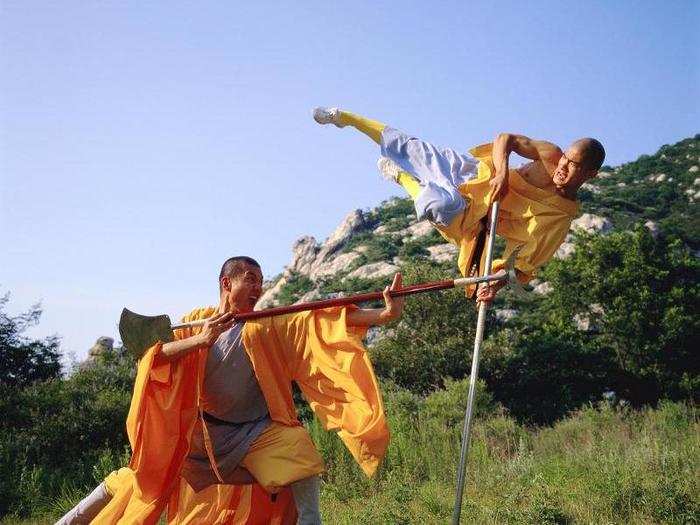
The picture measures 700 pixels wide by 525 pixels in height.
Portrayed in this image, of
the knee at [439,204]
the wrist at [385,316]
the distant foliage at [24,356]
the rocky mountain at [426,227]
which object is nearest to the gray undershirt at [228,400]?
the wrist at [385,316]

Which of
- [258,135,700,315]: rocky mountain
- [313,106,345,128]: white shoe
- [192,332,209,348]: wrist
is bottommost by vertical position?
[192,332,209,348]: wrist

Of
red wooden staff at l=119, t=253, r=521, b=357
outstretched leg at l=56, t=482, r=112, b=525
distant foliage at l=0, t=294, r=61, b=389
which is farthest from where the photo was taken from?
distant foliage at l=0, t=294, r=61, b=389

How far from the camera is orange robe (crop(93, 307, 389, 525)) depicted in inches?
184

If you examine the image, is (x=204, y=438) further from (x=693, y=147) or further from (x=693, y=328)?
(x=693, y=147)

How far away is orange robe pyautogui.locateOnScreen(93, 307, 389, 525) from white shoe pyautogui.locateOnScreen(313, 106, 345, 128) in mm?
1841

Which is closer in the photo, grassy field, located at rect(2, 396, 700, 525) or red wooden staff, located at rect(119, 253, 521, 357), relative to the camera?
red wooden staff, located at rect(119, 253, 521, 357)

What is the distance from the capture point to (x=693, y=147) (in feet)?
236

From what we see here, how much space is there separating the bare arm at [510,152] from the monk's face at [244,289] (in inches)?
69.2

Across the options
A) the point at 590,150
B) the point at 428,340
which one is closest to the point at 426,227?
the point at 428,340

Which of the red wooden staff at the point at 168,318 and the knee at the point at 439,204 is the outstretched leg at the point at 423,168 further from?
the red wooden staff at the point at 168,318

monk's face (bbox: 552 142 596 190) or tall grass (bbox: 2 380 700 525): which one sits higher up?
monk's face (bbox: 552 142 596 190)

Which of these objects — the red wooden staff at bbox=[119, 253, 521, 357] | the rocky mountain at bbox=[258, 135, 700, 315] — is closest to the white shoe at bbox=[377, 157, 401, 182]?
the red wooden staff at bbox=[119, 253, 521, 357]

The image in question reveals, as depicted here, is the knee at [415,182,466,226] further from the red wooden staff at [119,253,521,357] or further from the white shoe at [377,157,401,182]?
the red wooden staff at [119,253,521,357]

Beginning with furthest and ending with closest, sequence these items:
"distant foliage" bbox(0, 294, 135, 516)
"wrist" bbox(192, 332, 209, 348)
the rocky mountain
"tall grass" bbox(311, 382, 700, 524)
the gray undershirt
Answer: the rocky mountain, "distant foliage" bbox(0, 294, 135, 516), "tall grass" bbox(311, 382, 700, 524), the gray undershirt, "wrist" bbox(192, 332, 209, 348)
